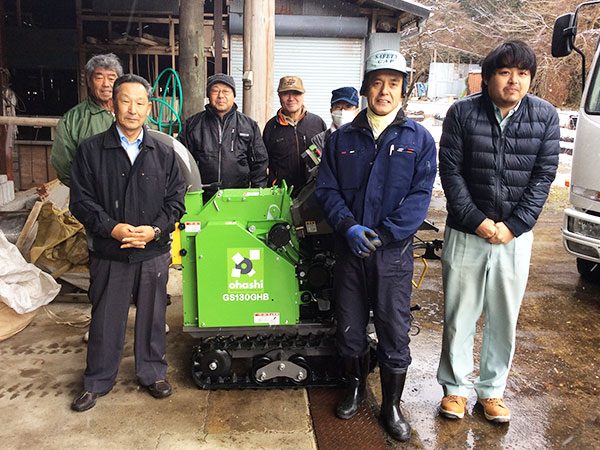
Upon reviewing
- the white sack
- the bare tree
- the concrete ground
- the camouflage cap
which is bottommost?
the concrete ground

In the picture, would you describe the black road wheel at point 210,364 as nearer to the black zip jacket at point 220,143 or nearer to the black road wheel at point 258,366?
the black road wheel at point 258,366

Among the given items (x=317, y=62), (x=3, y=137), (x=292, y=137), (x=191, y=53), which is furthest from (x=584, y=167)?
(x=3, y=137)

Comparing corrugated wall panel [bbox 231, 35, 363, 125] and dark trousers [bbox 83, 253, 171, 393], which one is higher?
corrugated wall panel [bbox 231, 35, 363, 125]

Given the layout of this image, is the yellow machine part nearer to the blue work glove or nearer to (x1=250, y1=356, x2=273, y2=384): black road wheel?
(x1=250, y1=356, x2=273, y2=384): black road wheel

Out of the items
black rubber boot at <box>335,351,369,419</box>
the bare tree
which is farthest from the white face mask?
the bare tree

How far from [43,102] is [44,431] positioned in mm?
8222

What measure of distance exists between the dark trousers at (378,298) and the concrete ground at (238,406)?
491 mm

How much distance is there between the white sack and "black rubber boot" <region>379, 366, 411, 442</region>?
2.59 m

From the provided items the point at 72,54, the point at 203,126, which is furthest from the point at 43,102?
A: the point at 203,126

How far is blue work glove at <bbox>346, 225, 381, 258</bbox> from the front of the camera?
8.73 ft

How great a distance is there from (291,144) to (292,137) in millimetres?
60

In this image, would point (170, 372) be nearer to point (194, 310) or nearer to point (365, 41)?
point (194, 310)

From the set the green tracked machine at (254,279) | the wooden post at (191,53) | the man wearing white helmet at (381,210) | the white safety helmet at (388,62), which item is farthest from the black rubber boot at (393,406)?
the wooden post at (191,53)

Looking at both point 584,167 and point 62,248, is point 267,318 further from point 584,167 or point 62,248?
point 584,167
